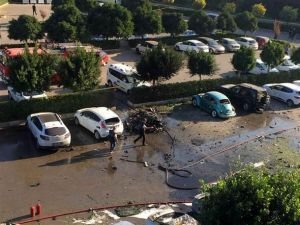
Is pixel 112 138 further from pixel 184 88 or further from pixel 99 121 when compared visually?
pixel 184 88

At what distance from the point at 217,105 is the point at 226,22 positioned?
2375 cm

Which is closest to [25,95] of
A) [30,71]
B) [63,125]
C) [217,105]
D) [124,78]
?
[30,71]

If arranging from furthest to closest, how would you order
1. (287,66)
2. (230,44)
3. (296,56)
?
(230,44) → (287,66) → (296,56)

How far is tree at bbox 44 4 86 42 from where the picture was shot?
3966 centimetres

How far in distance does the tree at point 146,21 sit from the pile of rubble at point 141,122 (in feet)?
59.8

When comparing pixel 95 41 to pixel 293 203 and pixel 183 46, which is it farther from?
pixel 293 203

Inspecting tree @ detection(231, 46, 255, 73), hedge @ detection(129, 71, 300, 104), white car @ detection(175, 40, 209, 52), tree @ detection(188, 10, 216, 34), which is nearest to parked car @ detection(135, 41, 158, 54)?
white car @ detection(175, 40, 209, 52)

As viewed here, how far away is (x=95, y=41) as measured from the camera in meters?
44.3

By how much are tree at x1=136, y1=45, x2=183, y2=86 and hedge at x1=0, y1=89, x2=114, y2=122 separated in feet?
8.07

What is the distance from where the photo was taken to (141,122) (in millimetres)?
26562

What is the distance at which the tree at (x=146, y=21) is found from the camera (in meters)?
44.1

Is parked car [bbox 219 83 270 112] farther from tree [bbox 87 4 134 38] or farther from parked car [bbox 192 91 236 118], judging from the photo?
tree [bbox 87 4 134 38]

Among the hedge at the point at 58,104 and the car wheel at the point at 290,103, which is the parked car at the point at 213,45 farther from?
the hedge at the point at 58,104

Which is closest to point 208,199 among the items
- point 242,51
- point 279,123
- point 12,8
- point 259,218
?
point 259,218
